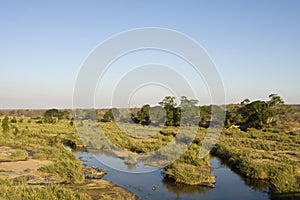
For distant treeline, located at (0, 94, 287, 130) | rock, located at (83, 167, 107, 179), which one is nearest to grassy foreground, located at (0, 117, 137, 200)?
rock, located at (83, 167, 107, 179)

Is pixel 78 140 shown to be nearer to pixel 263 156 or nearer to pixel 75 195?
pixel 263 156

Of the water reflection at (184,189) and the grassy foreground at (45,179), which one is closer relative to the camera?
the grassy foreground at (45,179)

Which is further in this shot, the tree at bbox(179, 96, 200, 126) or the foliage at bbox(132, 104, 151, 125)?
the foliage at bbox(132, 104, 151, 125)

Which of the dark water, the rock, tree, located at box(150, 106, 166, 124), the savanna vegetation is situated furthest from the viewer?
tree, located at box(150, 106, 166, 124)

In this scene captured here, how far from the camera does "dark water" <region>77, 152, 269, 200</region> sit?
44.5 ft

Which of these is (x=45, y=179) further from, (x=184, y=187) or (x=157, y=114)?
(x=157, y=114)

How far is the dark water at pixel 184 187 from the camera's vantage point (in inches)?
534

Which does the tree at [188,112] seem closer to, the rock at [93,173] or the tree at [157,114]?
the tree at [157,114]

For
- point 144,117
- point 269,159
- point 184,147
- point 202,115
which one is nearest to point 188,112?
point 202,115

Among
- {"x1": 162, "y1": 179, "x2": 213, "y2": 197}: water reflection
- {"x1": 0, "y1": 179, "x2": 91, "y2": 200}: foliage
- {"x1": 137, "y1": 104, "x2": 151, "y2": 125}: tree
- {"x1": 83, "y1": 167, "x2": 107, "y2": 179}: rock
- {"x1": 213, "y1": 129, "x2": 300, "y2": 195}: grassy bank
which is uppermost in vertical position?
{"x1": 137, "y1": 104, "x2": 151, "y2": 125}: tree

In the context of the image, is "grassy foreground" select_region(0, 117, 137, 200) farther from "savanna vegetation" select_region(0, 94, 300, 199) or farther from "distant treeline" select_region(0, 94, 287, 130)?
"distant treeline" select_region(0, 94, 287, 130)

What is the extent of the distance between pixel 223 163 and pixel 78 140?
48.4 ft

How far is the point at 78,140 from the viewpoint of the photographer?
30.2 meters

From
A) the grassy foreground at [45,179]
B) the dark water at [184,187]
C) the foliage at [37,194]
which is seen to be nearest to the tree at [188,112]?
the grassy foreground at [45,179]
